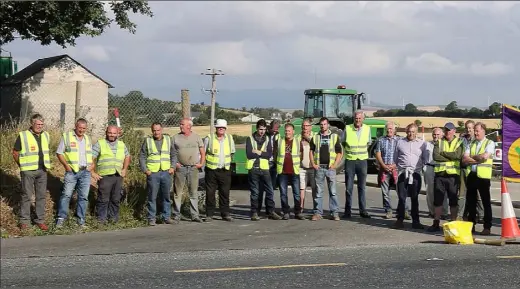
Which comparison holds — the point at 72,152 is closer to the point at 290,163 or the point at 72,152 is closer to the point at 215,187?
the point at 215,187

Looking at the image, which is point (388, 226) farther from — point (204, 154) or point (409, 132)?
point (204, 154)

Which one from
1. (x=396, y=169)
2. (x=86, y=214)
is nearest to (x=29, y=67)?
(x=86, y=214)

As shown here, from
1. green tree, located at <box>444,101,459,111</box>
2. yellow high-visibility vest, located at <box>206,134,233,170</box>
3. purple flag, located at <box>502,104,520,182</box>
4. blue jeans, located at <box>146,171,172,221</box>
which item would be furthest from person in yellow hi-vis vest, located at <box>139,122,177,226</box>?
green tree, located at <box>444,101,459,111</box>

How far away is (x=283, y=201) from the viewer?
1358 centimetres

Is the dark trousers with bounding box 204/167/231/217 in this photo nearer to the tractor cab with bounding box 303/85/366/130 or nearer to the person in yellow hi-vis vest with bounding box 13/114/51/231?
the person in yellow hi-vis vest with bounding box 13/114/51/231

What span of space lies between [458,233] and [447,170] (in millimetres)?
1649

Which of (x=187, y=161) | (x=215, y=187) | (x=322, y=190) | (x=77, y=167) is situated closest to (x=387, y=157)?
(x=322, y=190)

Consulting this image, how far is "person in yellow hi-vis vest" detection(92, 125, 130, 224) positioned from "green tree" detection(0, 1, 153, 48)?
251 inches

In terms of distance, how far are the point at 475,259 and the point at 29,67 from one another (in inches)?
1137

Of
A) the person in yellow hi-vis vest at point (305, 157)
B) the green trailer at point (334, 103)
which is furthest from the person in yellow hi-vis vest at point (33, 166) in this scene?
the green trailer at point (334, 103)

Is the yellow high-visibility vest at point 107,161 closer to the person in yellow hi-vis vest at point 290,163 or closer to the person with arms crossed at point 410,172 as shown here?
the person in yellow hi-vis vest at point 290,163

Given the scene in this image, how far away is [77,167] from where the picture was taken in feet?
40.0

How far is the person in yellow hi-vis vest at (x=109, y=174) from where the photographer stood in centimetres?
1246

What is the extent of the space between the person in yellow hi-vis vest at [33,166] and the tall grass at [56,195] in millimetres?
280
